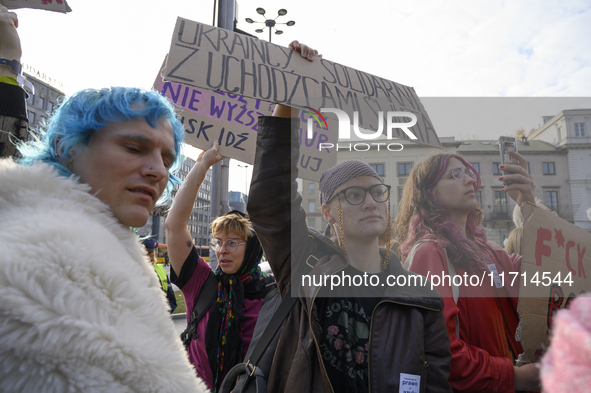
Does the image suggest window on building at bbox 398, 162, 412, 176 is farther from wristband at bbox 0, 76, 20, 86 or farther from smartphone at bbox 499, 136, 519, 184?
wristband at bbox 0, 76, 20, 86

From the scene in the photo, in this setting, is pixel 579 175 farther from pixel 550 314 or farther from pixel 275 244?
pixel 275 244

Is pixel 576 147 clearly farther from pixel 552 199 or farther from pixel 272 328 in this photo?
pixel 272 328

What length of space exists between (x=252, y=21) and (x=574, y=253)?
27.5 feet

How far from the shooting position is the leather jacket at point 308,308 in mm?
1430

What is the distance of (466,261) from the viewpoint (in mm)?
1750

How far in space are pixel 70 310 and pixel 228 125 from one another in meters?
1.84

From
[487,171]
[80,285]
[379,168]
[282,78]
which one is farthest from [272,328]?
[487,171]

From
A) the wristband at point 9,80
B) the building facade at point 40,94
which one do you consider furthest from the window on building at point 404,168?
the building facade at point 40,94

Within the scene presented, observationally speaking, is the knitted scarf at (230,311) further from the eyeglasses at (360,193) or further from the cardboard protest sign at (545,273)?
the cardboard protest sign at (545,273)

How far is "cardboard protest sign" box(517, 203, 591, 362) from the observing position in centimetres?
153

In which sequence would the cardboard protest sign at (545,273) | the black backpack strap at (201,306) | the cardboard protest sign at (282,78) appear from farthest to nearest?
the black backpack strap at (201,306)
the cardboard protest sign at (282,78)
the cardboard protest sign at (545,273)

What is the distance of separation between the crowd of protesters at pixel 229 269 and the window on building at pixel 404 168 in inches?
2.0

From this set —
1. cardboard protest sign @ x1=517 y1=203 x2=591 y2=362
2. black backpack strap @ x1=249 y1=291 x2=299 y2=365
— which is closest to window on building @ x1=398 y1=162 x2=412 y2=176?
cardboard protest sign @ x1=517 y1=203 x2=591 y2=362

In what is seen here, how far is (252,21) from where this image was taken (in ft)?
27.4
